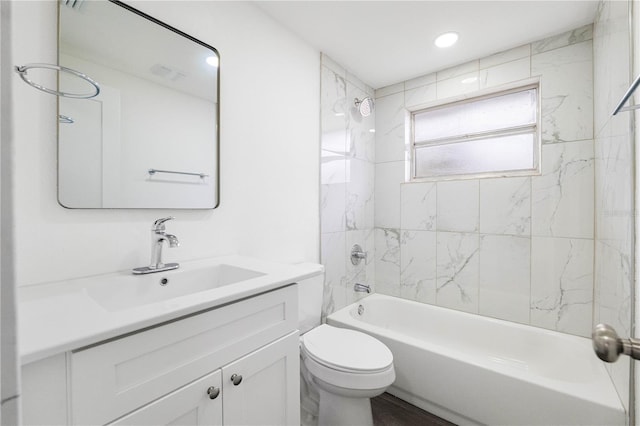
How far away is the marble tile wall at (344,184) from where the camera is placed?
7.04 feet

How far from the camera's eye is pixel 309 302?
5.59 ft

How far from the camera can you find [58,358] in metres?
0.59

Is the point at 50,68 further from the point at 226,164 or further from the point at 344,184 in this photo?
the point at 344,184

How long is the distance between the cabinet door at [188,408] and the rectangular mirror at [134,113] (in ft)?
2.43

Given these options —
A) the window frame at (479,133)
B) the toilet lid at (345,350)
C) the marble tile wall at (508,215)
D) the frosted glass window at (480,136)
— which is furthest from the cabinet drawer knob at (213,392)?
the frosted glass window at (480,136)

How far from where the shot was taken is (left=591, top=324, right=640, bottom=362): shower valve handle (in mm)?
528

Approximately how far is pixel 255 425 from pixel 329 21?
2.10m

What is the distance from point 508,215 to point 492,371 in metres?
1.11

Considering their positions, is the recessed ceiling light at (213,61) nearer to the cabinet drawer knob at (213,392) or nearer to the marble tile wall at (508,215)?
the cabinet drawer knob at (213,392)

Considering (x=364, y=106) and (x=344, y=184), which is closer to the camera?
(x=344, y=184)

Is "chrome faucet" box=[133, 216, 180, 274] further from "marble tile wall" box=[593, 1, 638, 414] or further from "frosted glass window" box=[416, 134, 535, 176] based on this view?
"frosted glass window" box=[416, 134, 535, 176]

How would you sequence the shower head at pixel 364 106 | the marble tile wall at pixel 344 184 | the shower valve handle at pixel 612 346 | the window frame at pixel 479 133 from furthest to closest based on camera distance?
1. the shower head at pixel 364 106
2. the marble tile wall at pixel 344 184
3. the window frame at pixel 479 133
4. the shower valve handle at pixel 612 346

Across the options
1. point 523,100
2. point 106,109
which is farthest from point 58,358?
point 523,100

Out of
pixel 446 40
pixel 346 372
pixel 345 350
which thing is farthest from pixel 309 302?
pixel 446 40
